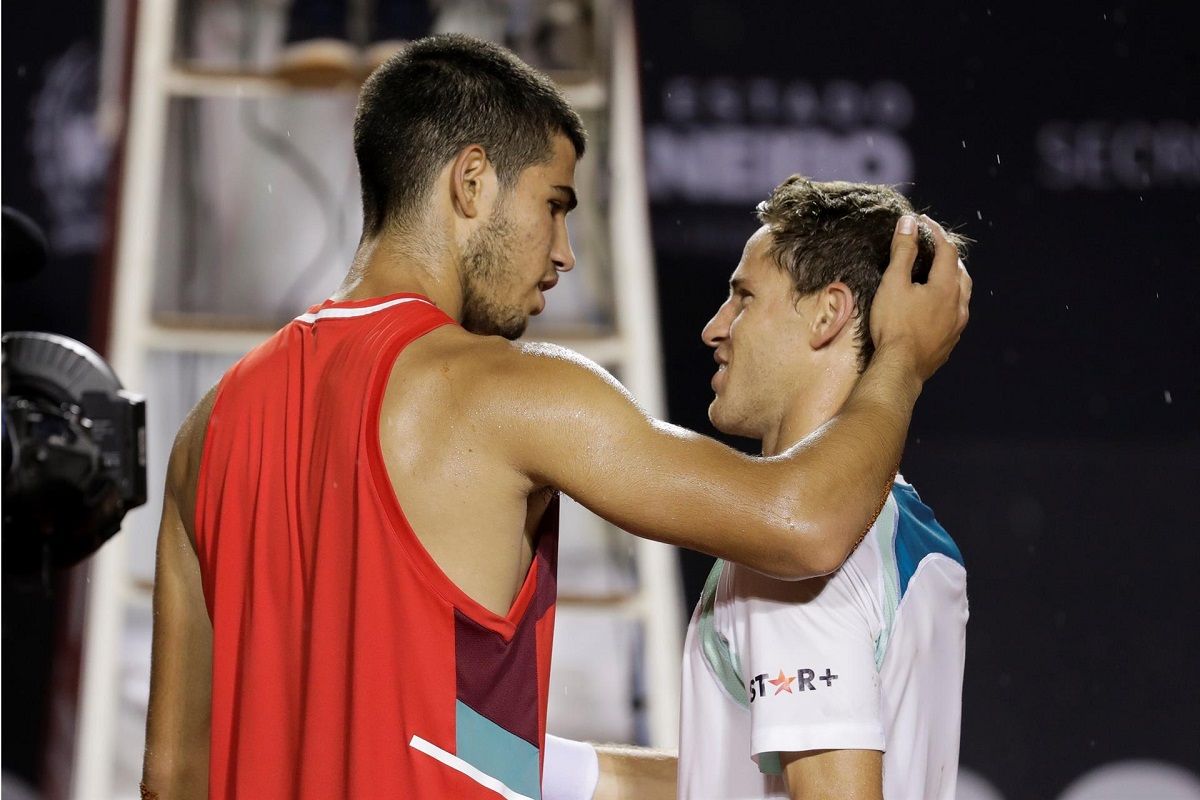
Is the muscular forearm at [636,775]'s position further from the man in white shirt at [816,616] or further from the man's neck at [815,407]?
the man's neck at [815,407]

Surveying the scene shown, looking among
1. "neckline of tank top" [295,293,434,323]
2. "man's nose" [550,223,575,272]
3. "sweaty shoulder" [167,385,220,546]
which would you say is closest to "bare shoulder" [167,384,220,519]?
"sweaty shoulder" [167,385,220,546]

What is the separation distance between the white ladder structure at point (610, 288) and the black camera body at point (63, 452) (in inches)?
33.8

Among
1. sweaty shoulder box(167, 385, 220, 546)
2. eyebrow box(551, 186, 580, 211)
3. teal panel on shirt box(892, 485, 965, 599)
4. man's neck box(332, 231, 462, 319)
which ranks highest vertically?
eyebrow box(551, 186, 580, 211)

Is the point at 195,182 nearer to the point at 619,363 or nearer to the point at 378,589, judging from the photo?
the point at 619,363

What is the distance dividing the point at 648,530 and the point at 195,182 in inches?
Result: 90.8

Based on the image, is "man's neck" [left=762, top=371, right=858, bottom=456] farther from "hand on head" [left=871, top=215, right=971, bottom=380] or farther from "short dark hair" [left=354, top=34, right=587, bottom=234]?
"short dark hair" [left=354, top=34, right=587, bottom=234]

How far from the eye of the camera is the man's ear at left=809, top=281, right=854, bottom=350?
1.38 m

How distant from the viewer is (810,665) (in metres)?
1.15

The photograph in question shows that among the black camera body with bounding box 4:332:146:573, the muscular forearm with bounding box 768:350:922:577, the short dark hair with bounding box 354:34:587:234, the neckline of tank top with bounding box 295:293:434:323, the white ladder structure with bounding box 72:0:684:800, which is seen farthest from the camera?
the white ladder structure with bounding box 72:0:684:800

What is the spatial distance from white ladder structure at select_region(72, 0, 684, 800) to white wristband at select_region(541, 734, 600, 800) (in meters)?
1.49

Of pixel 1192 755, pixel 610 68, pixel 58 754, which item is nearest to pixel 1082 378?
pixel 1192 755

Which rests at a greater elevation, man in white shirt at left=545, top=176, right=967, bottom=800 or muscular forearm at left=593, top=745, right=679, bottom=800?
man in white shirt at left=545, top=176, right=967, bottom=800

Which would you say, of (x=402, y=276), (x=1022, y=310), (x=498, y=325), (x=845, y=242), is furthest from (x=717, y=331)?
(x=1022, y=310)

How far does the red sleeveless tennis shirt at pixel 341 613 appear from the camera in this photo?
110 cm
